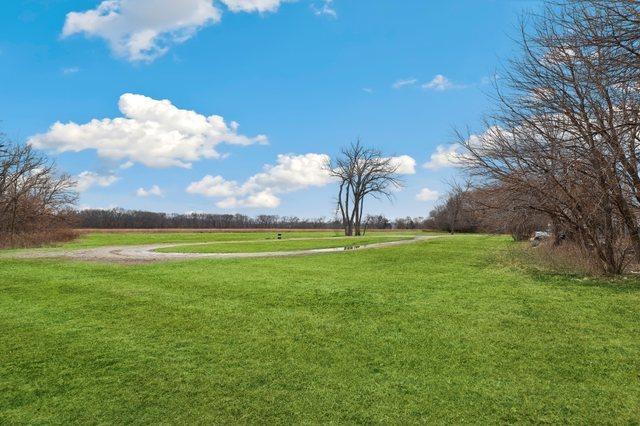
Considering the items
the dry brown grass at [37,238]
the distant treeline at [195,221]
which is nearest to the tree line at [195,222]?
the distant treeline at [195,221]

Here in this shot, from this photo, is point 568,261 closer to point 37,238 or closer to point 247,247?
point 247,247

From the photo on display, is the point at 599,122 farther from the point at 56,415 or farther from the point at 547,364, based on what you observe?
the point at 56,415

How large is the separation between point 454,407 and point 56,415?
3.76m

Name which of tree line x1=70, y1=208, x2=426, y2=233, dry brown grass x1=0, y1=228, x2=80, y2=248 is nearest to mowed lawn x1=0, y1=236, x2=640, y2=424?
dry brown grass x1=0, y1=228, x2=80, y2=248

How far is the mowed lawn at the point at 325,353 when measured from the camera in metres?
4.31

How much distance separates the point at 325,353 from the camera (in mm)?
5750

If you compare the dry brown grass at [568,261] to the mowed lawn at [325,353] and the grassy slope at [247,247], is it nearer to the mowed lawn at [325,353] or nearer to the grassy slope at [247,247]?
the mowed lawn at [325,353]

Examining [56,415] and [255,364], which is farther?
[255,364]

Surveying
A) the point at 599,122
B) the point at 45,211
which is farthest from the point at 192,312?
the point at 45,211

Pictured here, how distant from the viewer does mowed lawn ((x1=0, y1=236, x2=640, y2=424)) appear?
4.31 metres

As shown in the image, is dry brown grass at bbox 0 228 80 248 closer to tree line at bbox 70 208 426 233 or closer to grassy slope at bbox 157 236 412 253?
grassy slope at bbox 157 236 412 253

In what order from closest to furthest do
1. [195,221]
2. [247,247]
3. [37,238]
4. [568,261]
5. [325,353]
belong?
[325,353] < [568,261] < [247,247] < [37,238] < [195,221]

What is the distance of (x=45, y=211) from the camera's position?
124ft

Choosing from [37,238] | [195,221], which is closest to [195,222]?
[195,221]
